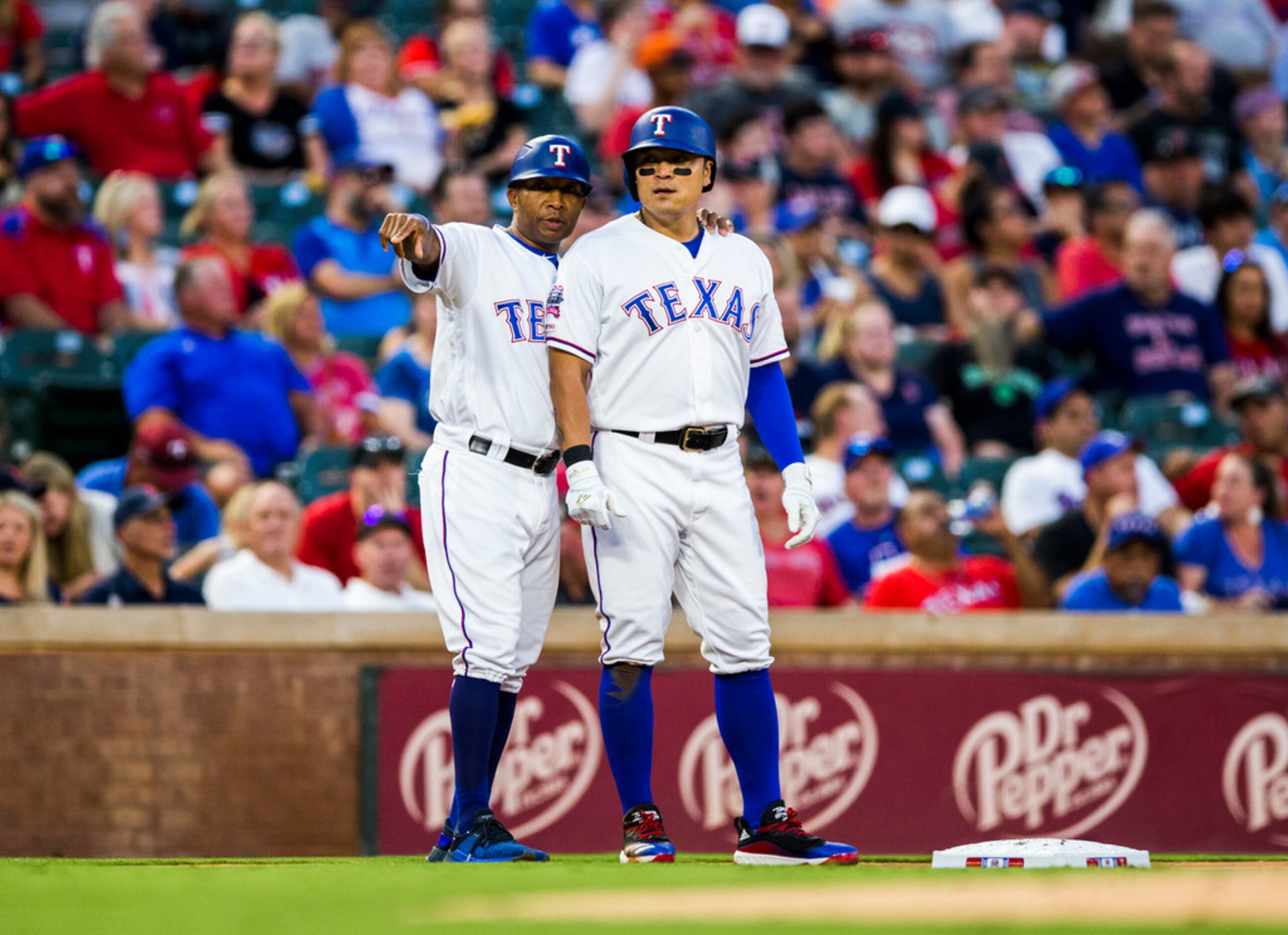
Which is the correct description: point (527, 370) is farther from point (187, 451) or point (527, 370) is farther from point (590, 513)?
point (187, 451)

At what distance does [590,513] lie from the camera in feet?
15.7

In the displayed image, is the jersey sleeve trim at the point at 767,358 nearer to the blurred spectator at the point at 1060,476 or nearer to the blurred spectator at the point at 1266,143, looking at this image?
the blurred spectator at the point at 1060,476

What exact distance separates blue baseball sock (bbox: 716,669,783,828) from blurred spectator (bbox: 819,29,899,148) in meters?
7.64

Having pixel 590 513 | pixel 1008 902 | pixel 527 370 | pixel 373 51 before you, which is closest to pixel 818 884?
pixel 1008 902

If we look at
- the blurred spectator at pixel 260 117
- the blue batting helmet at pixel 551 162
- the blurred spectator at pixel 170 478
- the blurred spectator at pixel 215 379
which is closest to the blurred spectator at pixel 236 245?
the blurred spectator at pixel 215 379

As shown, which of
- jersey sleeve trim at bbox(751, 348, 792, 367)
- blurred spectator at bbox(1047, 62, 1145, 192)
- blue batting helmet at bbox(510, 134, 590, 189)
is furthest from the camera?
blurred spectator at bbox(1047, 62, 1145, 192)

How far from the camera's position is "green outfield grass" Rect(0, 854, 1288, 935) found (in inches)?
132

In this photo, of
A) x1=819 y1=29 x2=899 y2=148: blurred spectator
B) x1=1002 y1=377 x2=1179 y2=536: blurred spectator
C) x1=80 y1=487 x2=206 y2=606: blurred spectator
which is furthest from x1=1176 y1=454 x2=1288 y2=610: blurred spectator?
x1=819 y1=29 x2=899 y2=148: blurred spectator

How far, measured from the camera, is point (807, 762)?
278 inches

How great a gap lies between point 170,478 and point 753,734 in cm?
355

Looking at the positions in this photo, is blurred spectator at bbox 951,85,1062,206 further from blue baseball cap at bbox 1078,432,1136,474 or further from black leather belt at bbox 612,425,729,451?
black leather belt at bbox 612,425,729,451

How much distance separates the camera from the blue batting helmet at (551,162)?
514 centimetres

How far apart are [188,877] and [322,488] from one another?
3.90 meters

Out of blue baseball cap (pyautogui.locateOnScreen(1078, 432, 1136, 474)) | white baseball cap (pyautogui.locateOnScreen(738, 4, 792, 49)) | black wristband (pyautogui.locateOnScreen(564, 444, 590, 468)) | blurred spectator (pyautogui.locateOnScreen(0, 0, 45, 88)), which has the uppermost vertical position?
white baseball cap (pyautogui.locateOnScreen(738, 4, 792, 49))
